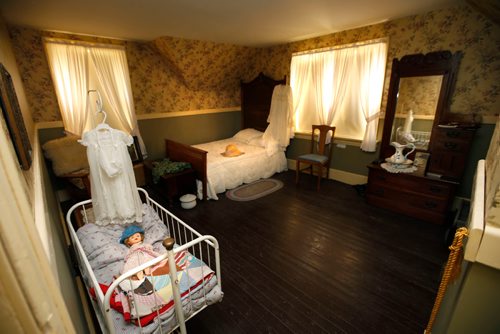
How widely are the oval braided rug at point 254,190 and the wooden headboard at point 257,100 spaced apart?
1.35 m

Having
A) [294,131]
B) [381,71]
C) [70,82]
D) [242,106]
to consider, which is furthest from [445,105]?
[70,82]

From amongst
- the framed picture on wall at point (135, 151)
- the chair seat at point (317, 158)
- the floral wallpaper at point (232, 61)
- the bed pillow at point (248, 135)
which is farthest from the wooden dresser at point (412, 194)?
the framed picture on wall at point (135, 151)

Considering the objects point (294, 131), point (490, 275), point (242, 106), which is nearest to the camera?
point (490, 275)

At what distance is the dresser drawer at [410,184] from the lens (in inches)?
104

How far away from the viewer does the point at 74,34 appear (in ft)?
10.4

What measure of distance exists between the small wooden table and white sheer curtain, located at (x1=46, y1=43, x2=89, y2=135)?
1.18 m

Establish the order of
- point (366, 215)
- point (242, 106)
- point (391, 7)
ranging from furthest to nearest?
point (242, 106)
point (366, 215)
point (391, 7)

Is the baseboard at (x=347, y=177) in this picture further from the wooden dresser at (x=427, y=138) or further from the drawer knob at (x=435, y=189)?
the drawer knob at (x=435, y=189)

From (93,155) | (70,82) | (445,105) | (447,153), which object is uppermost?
(70,82)

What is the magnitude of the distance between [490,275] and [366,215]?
242cm

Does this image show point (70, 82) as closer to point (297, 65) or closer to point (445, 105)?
point (297, 65)

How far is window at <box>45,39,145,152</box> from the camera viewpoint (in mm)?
3070

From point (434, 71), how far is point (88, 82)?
459 centimetres

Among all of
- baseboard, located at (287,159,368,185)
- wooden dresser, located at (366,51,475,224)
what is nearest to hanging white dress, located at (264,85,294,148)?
baseboard, located at (287,159,368,185)
